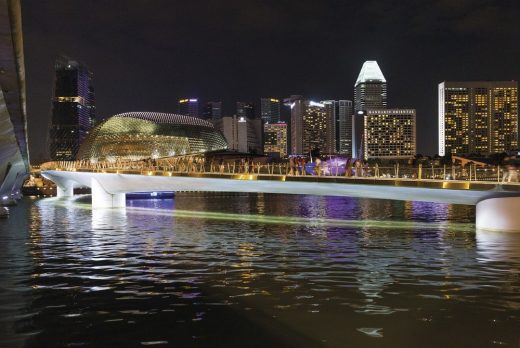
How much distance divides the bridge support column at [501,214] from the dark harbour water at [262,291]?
5.89ft

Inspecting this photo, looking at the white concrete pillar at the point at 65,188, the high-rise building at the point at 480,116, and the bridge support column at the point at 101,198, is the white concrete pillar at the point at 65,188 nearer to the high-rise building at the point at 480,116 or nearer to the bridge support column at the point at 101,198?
the bridge support column at the point at 101,198

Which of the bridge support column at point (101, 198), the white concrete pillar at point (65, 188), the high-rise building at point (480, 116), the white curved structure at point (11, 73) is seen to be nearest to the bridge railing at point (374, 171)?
the bridge support column at point (101, 198)

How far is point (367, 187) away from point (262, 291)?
2436 cm

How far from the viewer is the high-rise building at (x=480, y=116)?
644ft

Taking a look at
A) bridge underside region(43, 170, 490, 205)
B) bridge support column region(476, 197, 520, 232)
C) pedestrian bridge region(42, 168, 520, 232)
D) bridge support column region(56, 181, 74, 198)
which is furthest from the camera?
bridge support column region(56, 181, 74, 198)

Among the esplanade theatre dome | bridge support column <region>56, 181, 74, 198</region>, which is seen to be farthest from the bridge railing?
the esplanade theatre dome

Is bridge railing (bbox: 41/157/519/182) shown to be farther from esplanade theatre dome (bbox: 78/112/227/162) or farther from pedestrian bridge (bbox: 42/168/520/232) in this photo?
esplanade theatre dome (bbox: 78/112/227/162)

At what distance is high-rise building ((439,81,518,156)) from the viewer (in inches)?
7726

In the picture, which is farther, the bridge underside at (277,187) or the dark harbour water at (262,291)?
the bridge underside at (277,187)

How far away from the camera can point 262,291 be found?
16375 millimetres

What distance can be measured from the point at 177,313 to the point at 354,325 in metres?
4.22

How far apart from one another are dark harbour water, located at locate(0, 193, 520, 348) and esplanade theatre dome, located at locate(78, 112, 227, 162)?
117m

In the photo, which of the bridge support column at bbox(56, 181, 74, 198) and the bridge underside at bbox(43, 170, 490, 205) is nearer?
the bridge underside at bbox(43, 170, 490, 205)

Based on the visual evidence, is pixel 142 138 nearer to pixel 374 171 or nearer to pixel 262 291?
pixel 374 171
